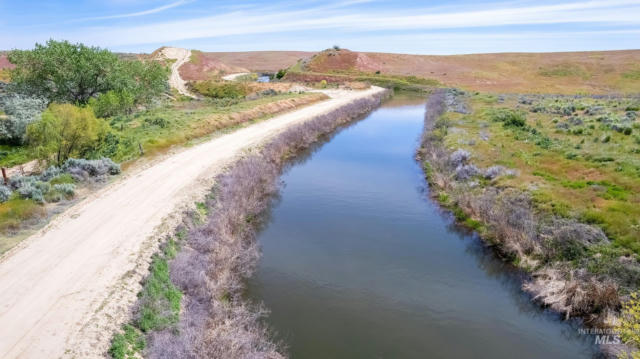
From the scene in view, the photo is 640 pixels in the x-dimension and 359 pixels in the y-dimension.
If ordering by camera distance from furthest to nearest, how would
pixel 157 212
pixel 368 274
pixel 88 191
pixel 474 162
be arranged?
1. pixel 474 162
2. pixel 88 191
3. pixel 157 212
4. pixel 368 274

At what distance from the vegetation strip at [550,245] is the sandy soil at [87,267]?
13101 millimetres

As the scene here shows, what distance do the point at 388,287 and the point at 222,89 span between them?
252 feet

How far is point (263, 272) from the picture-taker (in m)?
17.2

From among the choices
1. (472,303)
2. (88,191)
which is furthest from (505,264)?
(88,191)

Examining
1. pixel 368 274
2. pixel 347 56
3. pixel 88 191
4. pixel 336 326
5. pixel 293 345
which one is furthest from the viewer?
pixel 347 56

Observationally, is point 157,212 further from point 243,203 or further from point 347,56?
point 347,56

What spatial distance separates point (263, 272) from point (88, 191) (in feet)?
36.5

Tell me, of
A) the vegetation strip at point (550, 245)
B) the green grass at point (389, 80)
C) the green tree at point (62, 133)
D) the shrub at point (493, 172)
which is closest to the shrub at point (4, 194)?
the green tree at point (62, 133)

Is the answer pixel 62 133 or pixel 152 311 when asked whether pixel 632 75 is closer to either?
pixel 62 133

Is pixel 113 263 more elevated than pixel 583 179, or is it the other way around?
pixel 583 179

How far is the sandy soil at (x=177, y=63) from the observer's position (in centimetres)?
9612

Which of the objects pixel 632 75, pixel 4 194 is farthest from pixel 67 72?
pixel 632 75

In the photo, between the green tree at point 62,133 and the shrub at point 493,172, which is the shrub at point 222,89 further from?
the shrub at point 493,172

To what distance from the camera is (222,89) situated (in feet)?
280
